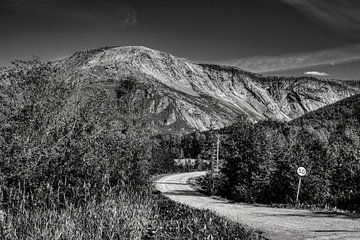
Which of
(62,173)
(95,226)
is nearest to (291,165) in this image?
(62,173)

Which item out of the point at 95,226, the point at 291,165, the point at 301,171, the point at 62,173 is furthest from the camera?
the point at 291,165

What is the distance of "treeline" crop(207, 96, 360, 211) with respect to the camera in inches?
892

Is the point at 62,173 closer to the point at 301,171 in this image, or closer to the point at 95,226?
the point at 95,226

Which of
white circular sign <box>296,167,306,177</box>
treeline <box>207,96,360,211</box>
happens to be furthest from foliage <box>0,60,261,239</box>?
treeline <box>207,96,360,211</box>

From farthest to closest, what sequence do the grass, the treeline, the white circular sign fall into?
the treeline → the white circular sign → the grass

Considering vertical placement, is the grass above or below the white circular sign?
below

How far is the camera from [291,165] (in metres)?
24.9

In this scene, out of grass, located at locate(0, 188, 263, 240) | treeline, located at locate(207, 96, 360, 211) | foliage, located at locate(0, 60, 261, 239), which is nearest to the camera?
grass, located at locate(0, 188, 263, 240)

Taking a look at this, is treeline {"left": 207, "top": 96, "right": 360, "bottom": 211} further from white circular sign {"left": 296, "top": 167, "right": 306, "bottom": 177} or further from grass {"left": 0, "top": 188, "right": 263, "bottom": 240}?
grass {"left": 0, "top": 188, "right": 263, "bottom": 240}

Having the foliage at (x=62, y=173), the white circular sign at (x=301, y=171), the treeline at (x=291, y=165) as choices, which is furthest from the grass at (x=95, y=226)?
the treeline at (x=291, y=165)

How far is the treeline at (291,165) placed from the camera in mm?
22656

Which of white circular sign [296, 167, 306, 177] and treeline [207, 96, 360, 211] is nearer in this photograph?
white circular sign [296, 167, 306, 177]

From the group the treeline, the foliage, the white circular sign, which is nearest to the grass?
the foliage

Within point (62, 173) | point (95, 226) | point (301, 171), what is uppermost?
point (62, 173)
